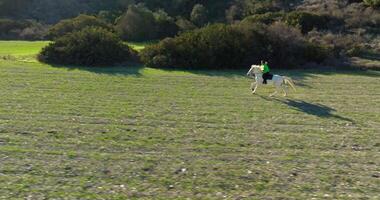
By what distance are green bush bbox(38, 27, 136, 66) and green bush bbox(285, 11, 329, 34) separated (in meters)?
17.0

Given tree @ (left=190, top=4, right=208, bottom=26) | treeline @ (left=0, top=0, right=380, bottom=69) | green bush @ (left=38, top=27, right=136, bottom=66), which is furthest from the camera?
tree @ (left=190, top=4, right=208, bottom=26)

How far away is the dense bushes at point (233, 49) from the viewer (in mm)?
31109

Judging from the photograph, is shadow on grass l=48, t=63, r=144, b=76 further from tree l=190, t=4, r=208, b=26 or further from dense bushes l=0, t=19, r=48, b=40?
tree l=190, t=4, r=208, b=26

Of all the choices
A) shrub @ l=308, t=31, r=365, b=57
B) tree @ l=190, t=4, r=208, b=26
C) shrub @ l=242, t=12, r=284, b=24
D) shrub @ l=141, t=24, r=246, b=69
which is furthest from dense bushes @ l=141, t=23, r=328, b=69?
tree @ l=190, t=4, r=208, b=26

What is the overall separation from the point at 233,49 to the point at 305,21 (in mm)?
14512

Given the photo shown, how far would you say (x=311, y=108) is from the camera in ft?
59.2

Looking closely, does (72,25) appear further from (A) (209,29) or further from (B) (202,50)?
(B) (202,50)

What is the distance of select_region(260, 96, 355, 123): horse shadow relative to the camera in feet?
55.0

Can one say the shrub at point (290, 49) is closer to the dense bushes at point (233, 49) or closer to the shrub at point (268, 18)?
the dense bushes at point (233, 49)

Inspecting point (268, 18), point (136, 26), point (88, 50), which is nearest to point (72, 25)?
point (136, 26)

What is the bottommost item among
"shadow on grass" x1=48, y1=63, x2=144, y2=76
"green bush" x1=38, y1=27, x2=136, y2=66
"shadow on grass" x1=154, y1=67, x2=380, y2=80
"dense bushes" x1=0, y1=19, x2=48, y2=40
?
"shadow on grass" x1=48, y1=63, x2=144, y2=76

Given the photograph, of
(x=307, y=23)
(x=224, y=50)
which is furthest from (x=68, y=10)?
(x=224, y=50)

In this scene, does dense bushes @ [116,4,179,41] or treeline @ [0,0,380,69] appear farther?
dense bushes @ [116,4,179,41]

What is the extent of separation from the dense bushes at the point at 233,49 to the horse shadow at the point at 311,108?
11799 mm
